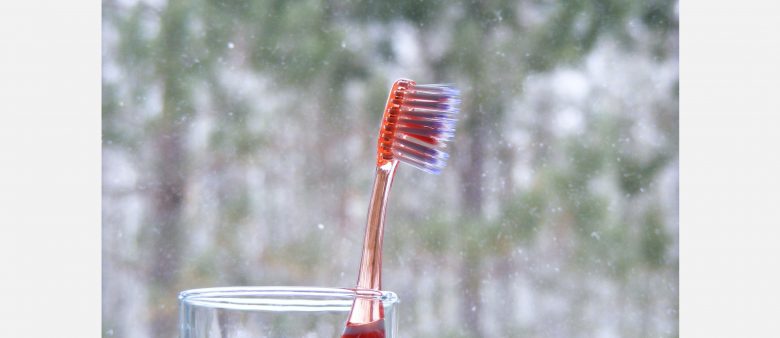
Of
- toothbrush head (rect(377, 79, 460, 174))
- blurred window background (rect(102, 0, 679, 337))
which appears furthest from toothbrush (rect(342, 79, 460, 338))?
blurred window background (rect(102, 0, 679, 337))

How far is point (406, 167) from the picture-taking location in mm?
1103

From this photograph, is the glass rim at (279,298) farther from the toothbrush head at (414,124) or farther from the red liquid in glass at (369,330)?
the toothbrush head at (414,124)

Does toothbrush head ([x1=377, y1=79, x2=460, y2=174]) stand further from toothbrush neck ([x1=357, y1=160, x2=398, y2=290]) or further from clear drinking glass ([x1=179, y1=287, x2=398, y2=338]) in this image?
clear drinking glass ([x1=179, y1=287, x2=398, y2=338])

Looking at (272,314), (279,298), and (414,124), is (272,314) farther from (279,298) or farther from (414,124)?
(414,124)

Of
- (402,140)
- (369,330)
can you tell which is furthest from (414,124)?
(369,330)

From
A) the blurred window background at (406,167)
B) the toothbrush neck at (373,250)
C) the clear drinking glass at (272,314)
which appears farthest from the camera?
the blurred window background at (406,167)

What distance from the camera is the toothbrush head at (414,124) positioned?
0.70 m

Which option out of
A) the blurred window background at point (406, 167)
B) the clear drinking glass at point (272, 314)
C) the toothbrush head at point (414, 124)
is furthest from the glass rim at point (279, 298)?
the blurred window background at point (406, 167)

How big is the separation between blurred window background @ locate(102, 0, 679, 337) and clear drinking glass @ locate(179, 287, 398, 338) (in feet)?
1.71

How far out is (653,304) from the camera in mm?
1120

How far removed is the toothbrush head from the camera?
70 cm

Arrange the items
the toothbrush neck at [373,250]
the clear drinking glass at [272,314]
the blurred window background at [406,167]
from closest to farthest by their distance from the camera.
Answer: the clear drinking glass at [272,314] → the toothbrush neck at [373,250] → the blurred window background at [406,167]

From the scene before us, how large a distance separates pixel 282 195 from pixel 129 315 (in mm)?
218

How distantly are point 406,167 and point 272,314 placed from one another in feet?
1.93
